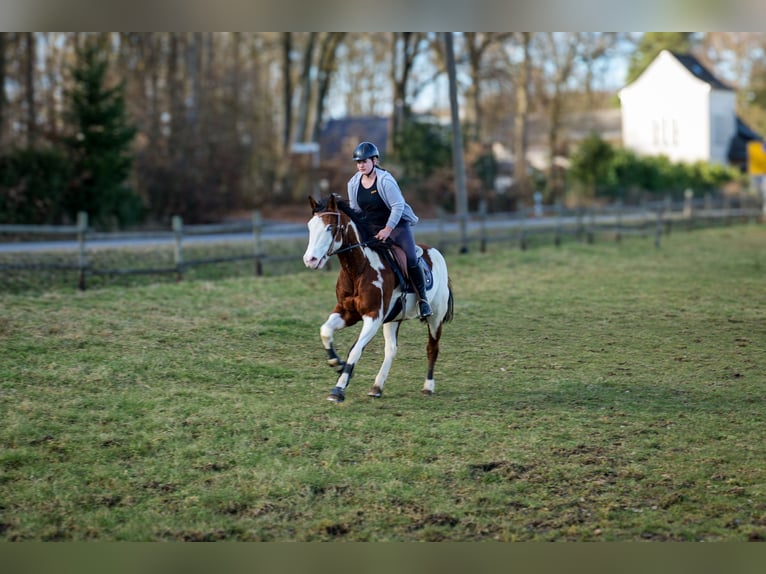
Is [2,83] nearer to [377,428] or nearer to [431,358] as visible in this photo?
[431,358]

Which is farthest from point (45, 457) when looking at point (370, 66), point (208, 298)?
point (370, 66)

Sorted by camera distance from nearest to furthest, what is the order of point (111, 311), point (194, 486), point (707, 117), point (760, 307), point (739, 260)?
1. point (194, 486)
2. point (111, 311)
3. point (760, 307)
4. point (739, 260)
5. point (707, 117)

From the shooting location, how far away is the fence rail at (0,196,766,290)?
54.4ft

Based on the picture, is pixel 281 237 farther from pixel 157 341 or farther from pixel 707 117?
pixel 707 117

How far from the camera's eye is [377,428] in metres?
7.53

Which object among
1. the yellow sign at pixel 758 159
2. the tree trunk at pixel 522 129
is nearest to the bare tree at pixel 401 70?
the tree trunk at pixel 522 129

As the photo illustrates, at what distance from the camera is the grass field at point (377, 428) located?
231 inches

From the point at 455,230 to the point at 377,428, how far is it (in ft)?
65.5

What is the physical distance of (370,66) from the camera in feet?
151

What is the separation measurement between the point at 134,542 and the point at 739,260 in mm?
18975

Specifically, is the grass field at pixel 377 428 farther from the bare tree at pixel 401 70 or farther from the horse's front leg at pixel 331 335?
the bare tree at pixel 401 70

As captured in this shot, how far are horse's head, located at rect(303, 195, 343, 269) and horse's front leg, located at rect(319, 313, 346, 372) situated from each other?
0.54 meters

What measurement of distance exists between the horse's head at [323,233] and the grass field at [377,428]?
1.29 meters

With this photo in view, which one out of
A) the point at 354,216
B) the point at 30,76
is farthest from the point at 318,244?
the point at 30,76
